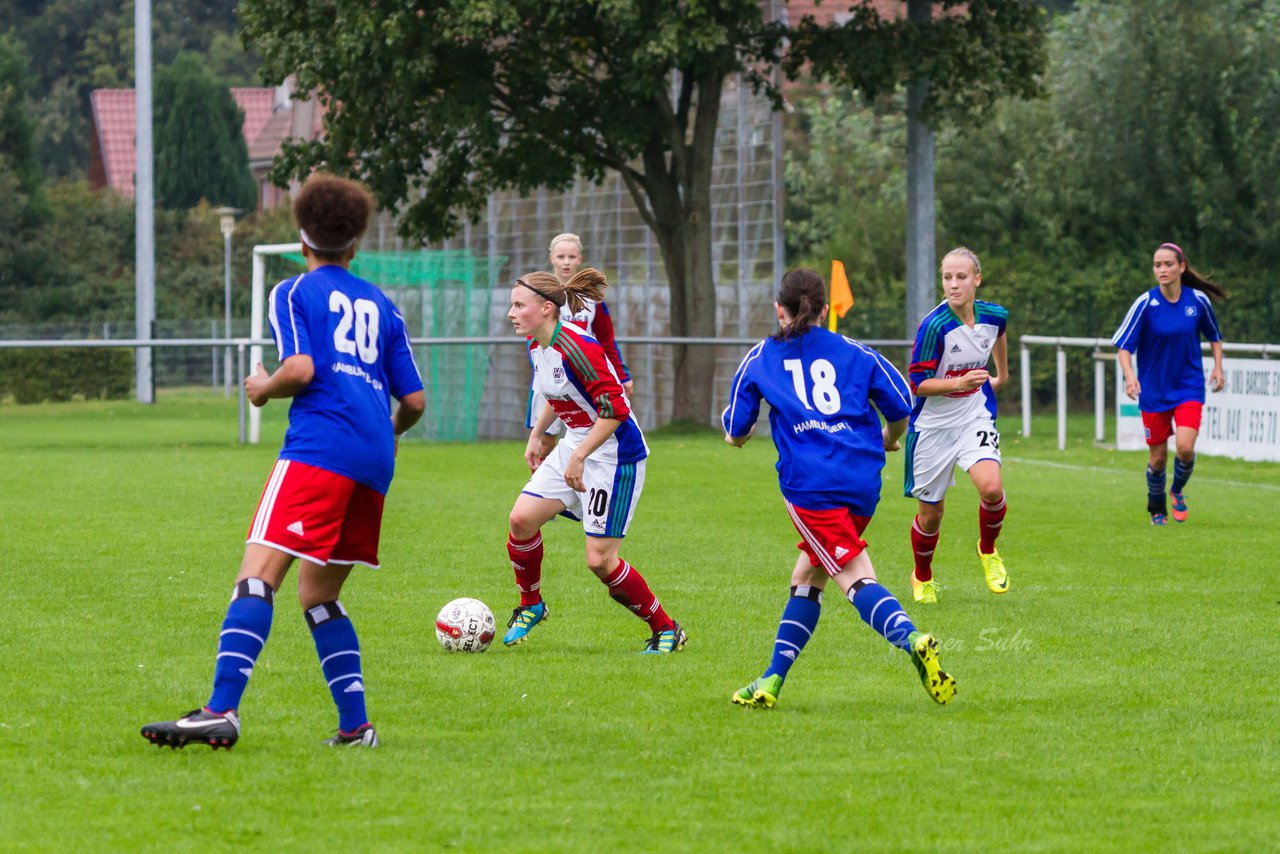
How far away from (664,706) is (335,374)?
6.05 ft

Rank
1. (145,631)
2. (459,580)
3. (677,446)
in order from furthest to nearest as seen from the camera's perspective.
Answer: (677,446), (459,580), (145,631)

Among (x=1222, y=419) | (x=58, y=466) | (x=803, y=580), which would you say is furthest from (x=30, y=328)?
(x=803, y=580)

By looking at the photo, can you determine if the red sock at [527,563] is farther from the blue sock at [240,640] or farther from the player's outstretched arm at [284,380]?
the player's outstretched arm at [284,380]

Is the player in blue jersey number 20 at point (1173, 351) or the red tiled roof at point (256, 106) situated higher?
the red tiled roof at point (256, 106)

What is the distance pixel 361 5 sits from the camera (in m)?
23.0

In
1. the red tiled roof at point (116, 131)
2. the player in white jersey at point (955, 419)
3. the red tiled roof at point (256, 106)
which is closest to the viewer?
the player in white jersey at point (955, 419)

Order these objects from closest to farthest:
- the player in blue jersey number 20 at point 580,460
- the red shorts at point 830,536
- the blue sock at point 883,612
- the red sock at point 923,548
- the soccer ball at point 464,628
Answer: the blue sock at point 883,612, the red shorts at point 830,536, the player in blue jersey number 20 at point 580,460, the soccer ball at point 464,628, the red sock at point 923,548

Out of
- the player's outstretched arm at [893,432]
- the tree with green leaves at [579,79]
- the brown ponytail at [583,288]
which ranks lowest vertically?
the player's outstretched arm at [893,432]

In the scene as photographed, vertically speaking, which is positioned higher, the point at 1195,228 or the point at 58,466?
the point at 1195,228

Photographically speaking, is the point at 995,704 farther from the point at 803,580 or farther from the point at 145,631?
the point at 145,631

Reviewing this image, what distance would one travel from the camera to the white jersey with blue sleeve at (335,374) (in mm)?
5805

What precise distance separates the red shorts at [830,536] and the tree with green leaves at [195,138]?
5607 centimetres

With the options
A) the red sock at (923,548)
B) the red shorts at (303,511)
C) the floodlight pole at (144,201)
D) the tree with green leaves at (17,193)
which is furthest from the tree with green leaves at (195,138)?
the red shorts at (303,511)

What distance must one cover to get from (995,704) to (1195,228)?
28418 millimetres
